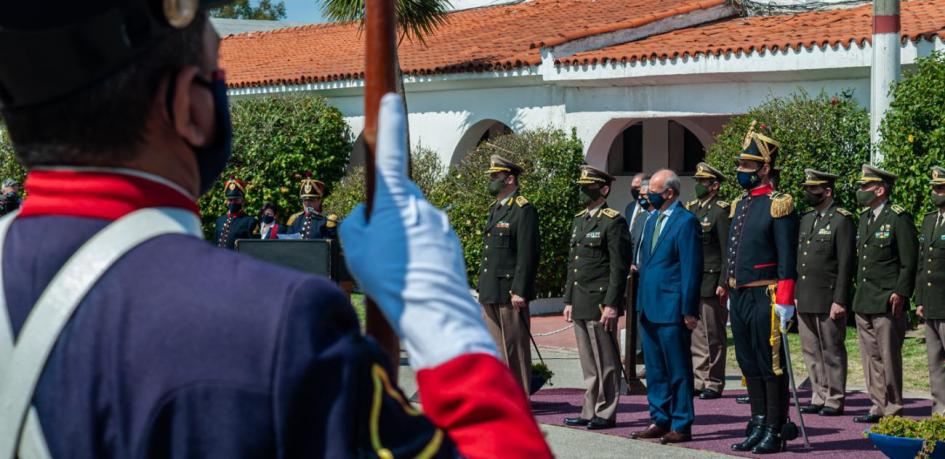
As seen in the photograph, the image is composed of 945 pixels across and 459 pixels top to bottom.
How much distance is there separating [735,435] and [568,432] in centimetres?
114

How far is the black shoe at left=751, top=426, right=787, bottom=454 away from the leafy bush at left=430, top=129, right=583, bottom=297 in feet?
26.2

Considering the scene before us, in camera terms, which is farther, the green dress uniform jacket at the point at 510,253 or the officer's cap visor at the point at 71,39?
the green dress uniform jacket at the point at 510,253

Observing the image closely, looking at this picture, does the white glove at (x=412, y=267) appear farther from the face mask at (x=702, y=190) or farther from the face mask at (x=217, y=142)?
the face mask at (x=702, y=190)

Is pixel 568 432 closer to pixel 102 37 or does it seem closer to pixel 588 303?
pixel 588 303

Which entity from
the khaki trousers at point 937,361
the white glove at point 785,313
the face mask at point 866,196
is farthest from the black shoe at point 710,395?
the white glove at point 785,313

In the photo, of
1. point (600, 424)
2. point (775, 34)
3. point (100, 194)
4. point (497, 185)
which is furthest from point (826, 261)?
point (100, 194)

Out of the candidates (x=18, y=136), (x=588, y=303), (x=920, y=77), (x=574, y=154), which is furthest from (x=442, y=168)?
(x=18, y=136)

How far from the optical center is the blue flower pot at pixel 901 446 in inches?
276

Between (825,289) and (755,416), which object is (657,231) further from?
(825,289)

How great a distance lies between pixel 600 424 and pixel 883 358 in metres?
2.12

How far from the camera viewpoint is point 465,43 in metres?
21.0

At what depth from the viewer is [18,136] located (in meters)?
1.56

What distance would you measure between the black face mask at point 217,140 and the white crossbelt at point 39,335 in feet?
0.55

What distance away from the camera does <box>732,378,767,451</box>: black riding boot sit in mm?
8500
